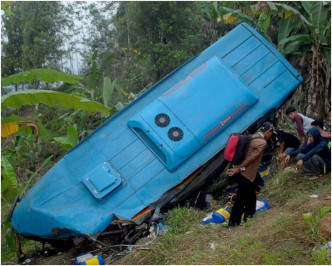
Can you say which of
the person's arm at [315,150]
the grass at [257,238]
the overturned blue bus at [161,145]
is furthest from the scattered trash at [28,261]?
the person's arm at [315,150]

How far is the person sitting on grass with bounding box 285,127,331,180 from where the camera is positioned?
18.4 ft

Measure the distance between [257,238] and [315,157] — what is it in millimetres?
1958

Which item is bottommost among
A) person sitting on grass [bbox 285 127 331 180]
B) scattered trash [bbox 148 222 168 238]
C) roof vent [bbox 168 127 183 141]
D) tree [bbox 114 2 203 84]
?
person sitting on grass [bbox 285 127 331 180]

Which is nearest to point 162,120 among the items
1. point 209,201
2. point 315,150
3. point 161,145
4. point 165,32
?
point 161,145

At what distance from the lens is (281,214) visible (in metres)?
4.83

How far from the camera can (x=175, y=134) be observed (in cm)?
586

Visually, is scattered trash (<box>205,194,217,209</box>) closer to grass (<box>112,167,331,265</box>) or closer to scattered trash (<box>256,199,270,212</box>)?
grass (<box>112,167,331,265</box>)

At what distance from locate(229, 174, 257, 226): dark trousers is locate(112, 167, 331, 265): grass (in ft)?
0.46

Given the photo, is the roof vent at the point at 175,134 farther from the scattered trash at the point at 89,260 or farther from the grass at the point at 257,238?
the scattered trash at the point at 89,260

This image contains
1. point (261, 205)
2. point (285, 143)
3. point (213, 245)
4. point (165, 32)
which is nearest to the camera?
point (213, 245)

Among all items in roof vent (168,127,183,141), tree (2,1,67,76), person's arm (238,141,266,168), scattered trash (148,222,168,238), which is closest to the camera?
person's arm (238,141,266,168)

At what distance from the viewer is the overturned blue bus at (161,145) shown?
212 inches

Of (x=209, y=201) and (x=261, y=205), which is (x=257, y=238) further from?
(x=209, y=201)

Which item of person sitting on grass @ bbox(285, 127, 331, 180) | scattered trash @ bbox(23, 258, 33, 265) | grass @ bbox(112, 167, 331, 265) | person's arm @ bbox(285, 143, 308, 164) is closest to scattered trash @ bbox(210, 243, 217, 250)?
grass @ bbox(112, 167, 331, 265)
